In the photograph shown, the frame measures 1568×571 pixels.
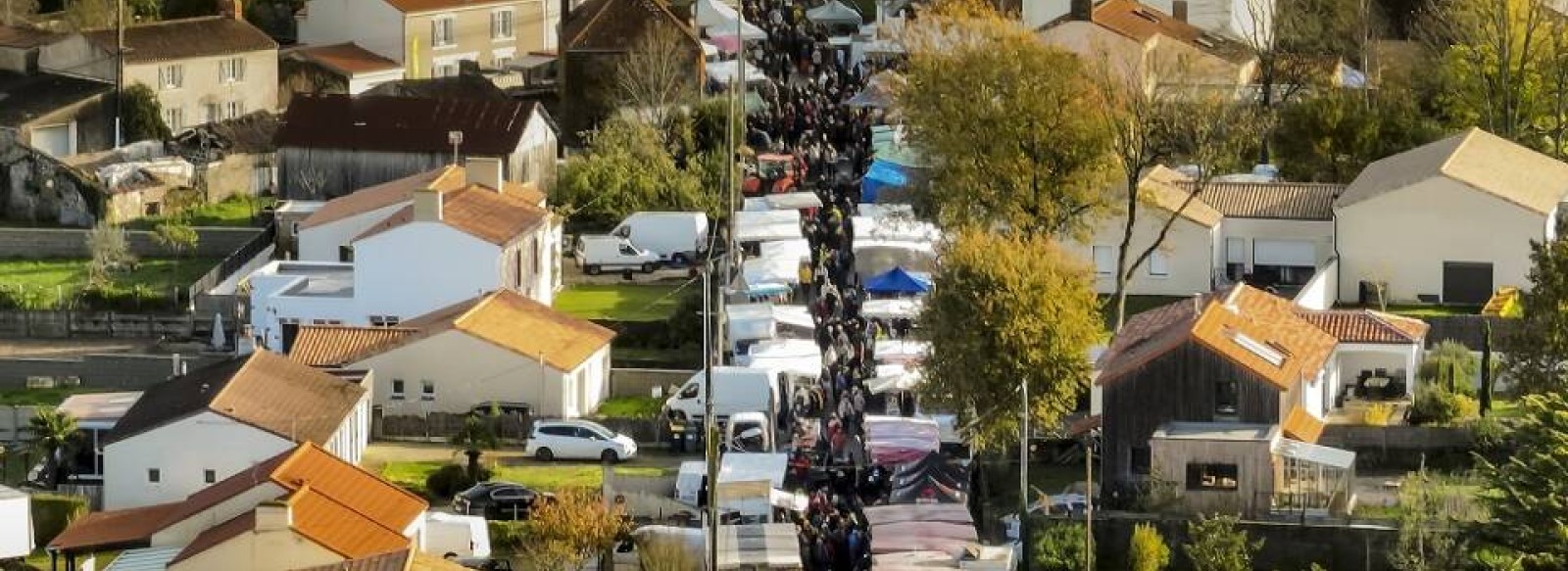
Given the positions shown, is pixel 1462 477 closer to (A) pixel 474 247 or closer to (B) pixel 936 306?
(B) pixel 936 306

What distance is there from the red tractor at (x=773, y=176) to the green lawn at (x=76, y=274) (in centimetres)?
900

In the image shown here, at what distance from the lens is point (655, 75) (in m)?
75.9

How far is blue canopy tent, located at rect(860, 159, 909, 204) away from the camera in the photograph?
221ft

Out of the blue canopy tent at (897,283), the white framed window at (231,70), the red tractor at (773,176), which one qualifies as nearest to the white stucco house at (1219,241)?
the blue canopy tent at (897,283)

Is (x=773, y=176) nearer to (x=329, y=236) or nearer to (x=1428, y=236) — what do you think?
(x=329, y=236)

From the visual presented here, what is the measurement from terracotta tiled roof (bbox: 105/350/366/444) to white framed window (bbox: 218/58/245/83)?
23887 millimetres

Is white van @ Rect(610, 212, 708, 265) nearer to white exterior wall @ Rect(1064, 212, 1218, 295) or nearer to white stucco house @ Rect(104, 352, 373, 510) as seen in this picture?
white exterior wall @ Rect(1064, 212, 1218, 295)

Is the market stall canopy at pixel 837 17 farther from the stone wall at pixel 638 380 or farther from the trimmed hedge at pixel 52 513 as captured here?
the trimmed hedge at pixel 52 513

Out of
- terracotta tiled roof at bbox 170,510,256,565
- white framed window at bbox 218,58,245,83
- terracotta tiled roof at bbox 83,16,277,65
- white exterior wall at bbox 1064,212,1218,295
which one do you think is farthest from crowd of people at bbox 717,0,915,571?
white framed window at bbox 218,58,245,83

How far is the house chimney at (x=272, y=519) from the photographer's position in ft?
150

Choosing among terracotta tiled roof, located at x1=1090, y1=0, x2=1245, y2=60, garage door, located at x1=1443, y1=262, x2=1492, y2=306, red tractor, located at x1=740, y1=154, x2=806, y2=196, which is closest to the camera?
garage door, located at x1=1443, y1=262, x2=1492, y2=306

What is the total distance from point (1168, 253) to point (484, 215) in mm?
10156

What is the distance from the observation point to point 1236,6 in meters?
80.2

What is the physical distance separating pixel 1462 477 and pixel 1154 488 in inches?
164
